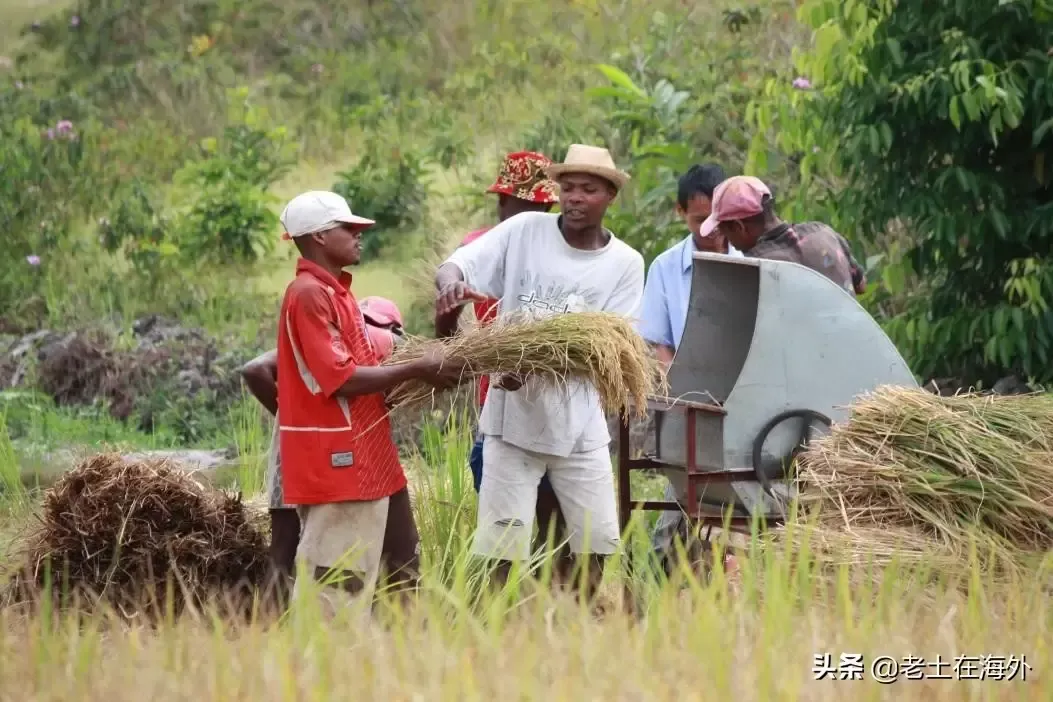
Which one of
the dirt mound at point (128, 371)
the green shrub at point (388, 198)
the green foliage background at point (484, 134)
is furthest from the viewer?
the green shrub at point (388, 198)

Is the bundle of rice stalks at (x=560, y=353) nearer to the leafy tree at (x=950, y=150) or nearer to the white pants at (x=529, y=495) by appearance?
the white pants at (x=529, y=495)

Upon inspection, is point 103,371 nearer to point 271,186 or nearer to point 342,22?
point 271,186

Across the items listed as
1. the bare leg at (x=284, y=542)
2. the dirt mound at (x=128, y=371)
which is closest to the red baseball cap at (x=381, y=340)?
the bare leg at (x=284, y=542)

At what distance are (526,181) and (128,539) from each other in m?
1.90

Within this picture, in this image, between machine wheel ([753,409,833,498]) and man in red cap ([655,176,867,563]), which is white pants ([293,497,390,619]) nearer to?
machine wheel ([753,409,833,498])

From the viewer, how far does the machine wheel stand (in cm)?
536

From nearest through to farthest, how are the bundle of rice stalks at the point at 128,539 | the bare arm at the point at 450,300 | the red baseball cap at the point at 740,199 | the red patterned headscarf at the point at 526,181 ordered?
1. the bare arm at the point at 450,300
2. the bundle of rice stalks at the point at 128,539
3. the red baseball cap at the point at 740,199
4. the red patterned headscarf at the point at 526,181

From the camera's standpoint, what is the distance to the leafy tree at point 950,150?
23.6ft

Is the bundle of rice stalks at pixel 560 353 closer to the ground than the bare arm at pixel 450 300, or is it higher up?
closer to the ground

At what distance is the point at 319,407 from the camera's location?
4.95 m

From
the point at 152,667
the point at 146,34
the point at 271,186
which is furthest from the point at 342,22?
the point at 152,667

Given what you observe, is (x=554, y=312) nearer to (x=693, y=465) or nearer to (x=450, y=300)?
(x=450, y=300)

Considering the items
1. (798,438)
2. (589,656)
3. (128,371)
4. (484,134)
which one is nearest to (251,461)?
(798,438)

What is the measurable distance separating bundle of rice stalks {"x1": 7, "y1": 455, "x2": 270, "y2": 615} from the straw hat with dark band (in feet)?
5.42
